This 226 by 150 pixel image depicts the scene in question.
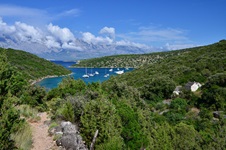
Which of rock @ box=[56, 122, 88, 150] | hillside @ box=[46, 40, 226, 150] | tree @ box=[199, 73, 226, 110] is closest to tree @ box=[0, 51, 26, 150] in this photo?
rock @ box=[56, 122, 88, 150]

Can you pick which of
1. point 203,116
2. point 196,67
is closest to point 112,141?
point 203,116

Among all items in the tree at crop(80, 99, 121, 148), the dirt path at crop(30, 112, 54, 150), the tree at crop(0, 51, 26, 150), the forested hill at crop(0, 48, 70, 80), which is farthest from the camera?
the forested hill at crop(0, 48, 70, 80)

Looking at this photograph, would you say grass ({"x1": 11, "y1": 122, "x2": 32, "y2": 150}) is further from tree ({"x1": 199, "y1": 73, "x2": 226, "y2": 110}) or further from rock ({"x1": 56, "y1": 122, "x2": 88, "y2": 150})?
tree ({"x1": 199, "y1": 73, "x2": 226, "y2": 110})

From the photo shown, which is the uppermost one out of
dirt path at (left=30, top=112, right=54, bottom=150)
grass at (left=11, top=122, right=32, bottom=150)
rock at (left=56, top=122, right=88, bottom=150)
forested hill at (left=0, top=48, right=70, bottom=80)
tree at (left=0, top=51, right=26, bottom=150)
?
tree at (left=0, top=51, right=26, bottom=150)

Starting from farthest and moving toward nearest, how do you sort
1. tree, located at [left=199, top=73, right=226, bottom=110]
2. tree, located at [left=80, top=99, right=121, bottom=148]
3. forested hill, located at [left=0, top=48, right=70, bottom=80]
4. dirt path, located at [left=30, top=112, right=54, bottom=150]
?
1. forested hill, located at [left=0, top=48, right=70, bottom=80]
2. tree, located at [left=199, top=73, right=226, bottom=110]
3. tree, located at [left=80, top=99, right=121, bottom=148]
4. dirt path, located at [left=30, top=112, right=54, bottom=150]

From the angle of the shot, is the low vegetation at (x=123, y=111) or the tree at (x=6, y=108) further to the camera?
the low vegetation at (x=123, y=111)

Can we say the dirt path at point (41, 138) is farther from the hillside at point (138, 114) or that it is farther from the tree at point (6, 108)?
the tree at point (6, 108)

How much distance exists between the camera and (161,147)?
55.6ft

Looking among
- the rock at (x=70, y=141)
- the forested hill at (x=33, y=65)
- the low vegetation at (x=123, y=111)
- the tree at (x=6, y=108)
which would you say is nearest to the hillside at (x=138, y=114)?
the low vegetation at (x=123, y=111)

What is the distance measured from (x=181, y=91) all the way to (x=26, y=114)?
123 feet

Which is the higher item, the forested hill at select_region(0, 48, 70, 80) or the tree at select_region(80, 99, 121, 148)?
the tree at select_region(80, 99, 121, 148)

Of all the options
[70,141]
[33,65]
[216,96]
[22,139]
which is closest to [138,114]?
[70,141]

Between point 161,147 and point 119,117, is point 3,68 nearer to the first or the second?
point 119,117

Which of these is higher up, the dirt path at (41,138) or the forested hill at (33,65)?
the dirt path at (41,138)
